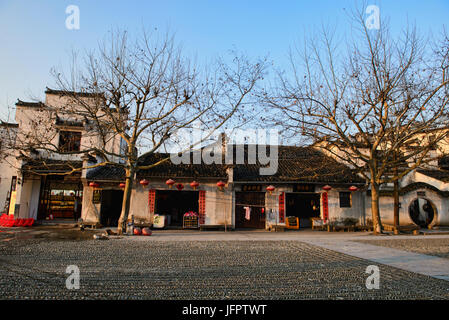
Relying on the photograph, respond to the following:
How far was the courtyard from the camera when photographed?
378 centimetres

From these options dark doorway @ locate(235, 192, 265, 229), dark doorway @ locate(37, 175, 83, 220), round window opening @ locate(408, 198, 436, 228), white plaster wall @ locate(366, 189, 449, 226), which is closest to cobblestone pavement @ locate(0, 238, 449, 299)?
dark doorway @ locate(235, 192, 265, 229)

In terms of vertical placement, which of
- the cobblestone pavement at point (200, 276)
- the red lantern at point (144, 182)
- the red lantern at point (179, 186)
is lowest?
the cobblestone pavement at point (200, 276)

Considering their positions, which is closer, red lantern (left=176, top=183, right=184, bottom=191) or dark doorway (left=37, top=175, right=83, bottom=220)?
red lantern (left=176, top=183, right=184, bottom=191)

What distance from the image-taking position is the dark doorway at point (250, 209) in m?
14.6

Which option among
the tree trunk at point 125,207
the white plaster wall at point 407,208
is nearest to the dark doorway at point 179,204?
the tree trunk at point 125,207

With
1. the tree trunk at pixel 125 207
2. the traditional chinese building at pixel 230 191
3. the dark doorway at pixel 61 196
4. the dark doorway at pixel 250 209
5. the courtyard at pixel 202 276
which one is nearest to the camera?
the courtyard at pixel 202 276

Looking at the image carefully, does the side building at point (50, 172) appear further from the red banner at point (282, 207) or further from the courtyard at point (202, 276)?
the red banner at point (282, 207)

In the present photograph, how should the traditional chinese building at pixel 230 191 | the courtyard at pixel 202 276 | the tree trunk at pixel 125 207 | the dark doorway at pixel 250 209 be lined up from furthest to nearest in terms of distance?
the dark doorway at pixel 250 209 → the traditional chinese building at pixel 230 191 → the tree trunk at pixel 125 207 → the courtyard at pixel 202 276

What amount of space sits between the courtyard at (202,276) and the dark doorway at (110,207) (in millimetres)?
6506

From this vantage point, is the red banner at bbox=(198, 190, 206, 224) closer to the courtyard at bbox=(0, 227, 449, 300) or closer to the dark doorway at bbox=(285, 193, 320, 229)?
the dark doorway at bbox=(285, 193, 320, 229)

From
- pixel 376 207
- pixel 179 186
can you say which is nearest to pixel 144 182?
pixel 179 186

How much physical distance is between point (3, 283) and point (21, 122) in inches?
560

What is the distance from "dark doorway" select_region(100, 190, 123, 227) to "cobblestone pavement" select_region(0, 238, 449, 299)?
21.7 ft

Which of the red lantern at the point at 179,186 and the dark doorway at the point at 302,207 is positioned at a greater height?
the red lantern at the point at 179,186
